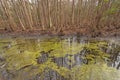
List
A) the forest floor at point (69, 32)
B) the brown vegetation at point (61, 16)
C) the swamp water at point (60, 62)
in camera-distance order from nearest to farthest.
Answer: the swamp water at point (60, 62)
the forest floor at point (69, 32)
the brown vegetation at point (61, 16)

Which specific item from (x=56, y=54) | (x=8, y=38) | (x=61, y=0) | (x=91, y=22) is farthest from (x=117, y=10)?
(x=8, y=38)

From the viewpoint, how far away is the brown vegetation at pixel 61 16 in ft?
29.6

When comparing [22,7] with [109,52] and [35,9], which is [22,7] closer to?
[35,9]

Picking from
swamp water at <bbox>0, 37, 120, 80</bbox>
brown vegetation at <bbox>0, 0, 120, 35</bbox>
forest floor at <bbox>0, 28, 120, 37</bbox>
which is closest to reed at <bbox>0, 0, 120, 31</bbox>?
brown vegetation at <bbox>0, 0, 120, 35</bbox>

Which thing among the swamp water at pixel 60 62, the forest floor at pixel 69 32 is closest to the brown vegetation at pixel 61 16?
the forest floor at pixel 69 32

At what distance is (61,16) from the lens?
9.66 metres

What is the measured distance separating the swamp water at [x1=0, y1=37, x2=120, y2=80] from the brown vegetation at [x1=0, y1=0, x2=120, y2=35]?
190 centimetres

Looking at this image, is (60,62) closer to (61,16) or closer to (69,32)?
(69,32)

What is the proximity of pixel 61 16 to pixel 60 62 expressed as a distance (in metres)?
4.48

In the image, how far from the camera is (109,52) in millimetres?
6418

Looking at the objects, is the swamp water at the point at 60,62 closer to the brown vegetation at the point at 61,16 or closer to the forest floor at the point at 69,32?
the forest floor at the point at 69,32

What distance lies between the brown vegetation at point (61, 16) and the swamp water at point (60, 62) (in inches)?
74.8

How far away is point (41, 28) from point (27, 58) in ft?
13.8

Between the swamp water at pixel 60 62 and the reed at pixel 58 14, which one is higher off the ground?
the reed at pixel 58 14
